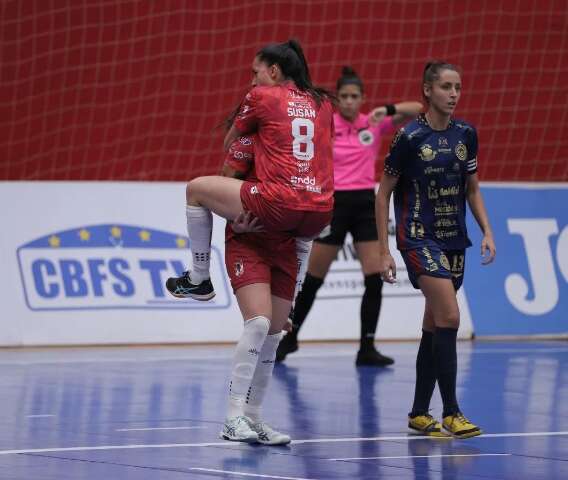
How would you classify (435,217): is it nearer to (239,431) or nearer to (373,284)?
(239,431)

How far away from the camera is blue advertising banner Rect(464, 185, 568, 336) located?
1335 centimetres

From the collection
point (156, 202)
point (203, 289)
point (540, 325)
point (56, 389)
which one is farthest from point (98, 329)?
point (203, 289)

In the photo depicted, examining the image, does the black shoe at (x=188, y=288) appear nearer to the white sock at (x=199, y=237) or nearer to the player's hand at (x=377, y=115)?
the white sock at (x=199, y=237)

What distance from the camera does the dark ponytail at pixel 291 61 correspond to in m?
6.64

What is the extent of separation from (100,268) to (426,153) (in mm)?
5649

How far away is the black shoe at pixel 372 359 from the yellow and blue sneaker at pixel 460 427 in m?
3.88

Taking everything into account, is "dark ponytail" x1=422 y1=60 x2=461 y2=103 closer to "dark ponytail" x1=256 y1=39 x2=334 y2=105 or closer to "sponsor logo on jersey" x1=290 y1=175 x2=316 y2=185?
"dark ponytail" x1=256 y1=39 x2=334 y2=105

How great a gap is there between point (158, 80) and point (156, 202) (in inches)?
161

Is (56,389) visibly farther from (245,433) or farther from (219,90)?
(219,90)

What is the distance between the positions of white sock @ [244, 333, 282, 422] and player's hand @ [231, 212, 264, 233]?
2.05 feet

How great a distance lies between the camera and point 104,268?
40.1 ft

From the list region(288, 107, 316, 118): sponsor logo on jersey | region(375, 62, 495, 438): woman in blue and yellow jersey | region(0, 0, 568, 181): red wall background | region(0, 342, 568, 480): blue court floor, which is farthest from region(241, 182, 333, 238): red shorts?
region(0, 0, 568, 181): red wall background

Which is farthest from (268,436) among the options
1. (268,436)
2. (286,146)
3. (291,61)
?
(291,61)

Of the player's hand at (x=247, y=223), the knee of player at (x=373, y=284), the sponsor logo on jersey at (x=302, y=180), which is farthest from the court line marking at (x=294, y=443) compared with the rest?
the knee of player at (x=373, y=284)
